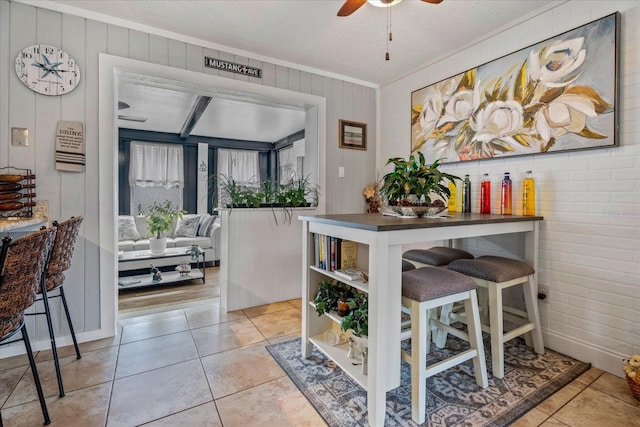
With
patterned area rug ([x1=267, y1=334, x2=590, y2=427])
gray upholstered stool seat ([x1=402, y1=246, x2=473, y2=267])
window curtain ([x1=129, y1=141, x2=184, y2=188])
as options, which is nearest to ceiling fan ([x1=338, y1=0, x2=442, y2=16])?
gray upholstered stool seat ([x1=402, y1=246, x2=473, y2=267])

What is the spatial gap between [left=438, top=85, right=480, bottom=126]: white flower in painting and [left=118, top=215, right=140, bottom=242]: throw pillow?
4832mm

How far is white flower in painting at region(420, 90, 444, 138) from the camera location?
278 centimetres

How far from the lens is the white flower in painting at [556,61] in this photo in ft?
6.24

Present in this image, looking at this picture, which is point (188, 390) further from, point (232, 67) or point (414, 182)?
point (232, 67)

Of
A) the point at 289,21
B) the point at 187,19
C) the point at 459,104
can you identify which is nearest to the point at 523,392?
the point at 459,104

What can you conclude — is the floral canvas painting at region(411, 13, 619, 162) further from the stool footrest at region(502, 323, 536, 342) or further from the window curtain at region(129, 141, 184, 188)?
the window curtain at region(129, 141, 184, 188)

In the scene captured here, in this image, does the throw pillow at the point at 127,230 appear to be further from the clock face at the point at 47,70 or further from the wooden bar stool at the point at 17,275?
the wooden bar stool at the point at 17,275

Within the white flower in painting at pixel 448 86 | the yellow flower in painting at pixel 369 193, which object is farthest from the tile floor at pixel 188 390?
the white flower in painting at pixel 448 86

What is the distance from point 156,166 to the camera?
6.08 m

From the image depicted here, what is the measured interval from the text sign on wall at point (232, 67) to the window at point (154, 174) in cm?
416

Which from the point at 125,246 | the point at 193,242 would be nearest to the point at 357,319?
the point at 193,242

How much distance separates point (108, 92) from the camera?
7.31ft

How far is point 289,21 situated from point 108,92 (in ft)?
4.64

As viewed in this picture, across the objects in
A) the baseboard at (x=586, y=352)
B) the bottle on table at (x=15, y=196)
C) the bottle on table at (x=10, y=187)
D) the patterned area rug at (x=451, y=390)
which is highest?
the bottle on table at (x=10, y=187)
